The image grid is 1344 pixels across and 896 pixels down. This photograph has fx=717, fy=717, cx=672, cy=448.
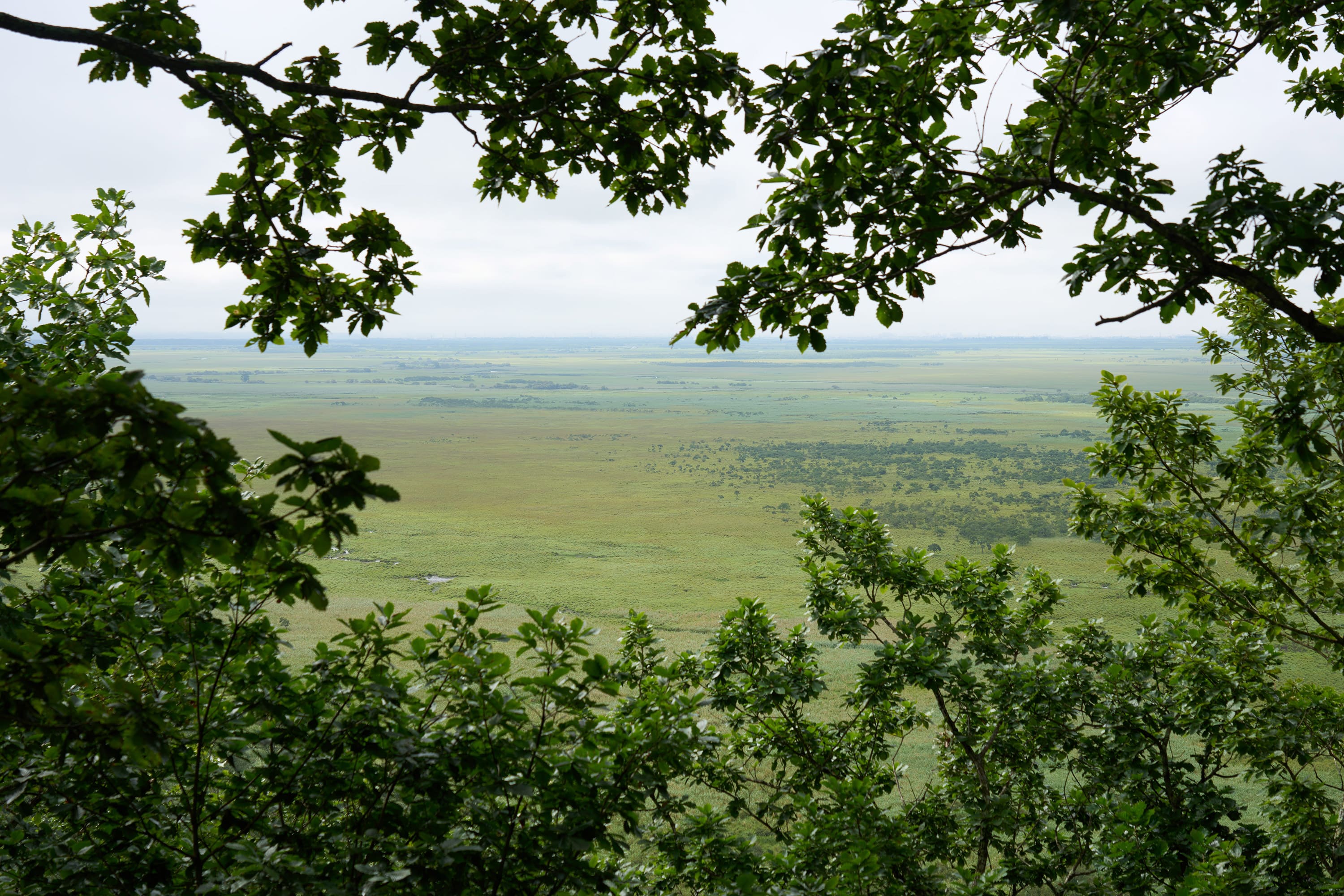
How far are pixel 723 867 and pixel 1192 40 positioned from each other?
5299 millimetres

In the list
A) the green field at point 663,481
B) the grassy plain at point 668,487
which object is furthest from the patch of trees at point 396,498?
the green field at point 663,481

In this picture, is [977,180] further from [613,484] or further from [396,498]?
[613,484]

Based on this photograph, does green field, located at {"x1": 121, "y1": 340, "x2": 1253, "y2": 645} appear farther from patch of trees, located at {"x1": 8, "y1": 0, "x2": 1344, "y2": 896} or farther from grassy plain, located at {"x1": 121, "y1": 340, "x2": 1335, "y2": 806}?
patch of trees, located at {"x1": 8, "y1": 0, "x2": 1344, "y2": 896}

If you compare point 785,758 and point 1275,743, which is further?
point 785,758

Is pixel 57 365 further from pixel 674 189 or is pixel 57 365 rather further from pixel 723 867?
pixel 723 867

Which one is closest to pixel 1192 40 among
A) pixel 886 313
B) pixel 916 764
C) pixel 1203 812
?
pixel 886 313

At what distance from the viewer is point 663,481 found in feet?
177

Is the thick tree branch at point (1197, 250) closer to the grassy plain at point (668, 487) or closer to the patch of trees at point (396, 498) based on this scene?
the patch of trees at point (396, 498)

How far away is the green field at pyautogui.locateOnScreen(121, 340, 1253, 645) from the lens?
28.8 m

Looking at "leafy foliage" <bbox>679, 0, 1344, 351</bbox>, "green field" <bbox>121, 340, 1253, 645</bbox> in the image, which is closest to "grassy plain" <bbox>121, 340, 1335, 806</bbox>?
"green field" <bbox>121, 340, 1253, 645</bbox>

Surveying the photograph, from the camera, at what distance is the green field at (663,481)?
28.8 m

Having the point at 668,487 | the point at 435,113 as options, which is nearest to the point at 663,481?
the point at 668,487

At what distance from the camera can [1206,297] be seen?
298cm

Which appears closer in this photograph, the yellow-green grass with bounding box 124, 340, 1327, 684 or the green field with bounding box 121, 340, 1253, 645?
the yellow-green grass with bounding box 124, 340, 1327, 684
